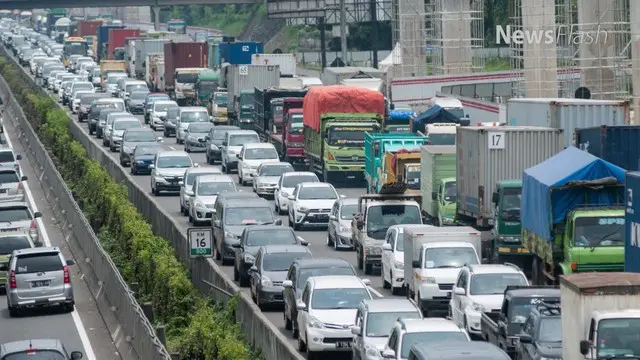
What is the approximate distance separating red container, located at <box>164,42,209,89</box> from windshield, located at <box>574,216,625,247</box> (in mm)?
64186

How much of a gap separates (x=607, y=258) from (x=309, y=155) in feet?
90.1

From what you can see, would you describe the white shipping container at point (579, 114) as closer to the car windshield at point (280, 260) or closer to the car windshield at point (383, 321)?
the car windshield at point (280, 260)

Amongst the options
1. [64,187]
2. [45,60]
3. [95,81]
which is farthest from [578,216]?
[45,60]

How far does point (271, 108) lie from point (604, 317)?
43.7 metres

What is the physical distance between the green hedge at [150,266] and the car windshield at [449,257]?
369 centimetres

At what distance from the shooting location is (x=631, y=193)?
25.3 m

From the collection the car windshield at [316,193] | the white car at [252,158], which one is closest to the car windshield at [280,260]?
the car windshield at [316,193]

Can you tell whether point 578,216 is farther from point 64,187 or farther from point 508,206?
point 64,187

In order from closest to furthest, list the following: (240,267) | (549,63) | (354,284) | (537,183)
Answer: (354,284)
(537,183)
(240,267)
(549,63)

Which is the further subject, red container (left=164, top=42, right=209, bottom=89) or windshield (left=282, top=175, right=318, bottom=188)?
red container (left=164, top=42, right=209, bottom=89)

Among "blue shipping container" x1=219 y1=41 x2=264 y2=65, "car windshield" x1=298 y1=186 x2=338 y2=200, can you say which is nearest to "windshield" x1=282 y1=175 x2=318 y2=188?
"car windshield" x1=298 y1=186 x2=338 y2=200

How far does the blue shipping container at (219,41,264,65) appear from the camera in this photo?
3590 inches

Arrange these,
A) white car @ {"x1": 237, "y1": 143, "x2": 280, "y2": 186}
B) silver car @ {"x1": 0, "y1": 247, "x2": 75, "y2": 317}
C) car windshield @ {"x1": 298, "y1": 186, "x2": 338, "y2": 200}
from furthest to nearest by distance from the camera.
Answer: white car @ {"x1": 237, "y1": 143, "x2": 280, "y2": 186} < car windshield @ {"x1": 298, "y1": 186, "x2": 338, "y2": 200} < silver car @ {"x1": 0, "y1": 247, "x2": 75, "y2": 317}

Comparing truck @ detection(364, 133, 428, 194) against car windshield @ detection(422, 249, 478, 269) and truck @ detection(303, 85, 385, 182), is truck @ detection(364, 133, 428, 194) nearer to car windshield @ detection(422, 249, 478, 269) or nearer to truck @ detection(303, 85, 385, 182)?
truck @ detection(303, 85, 385, 182)
